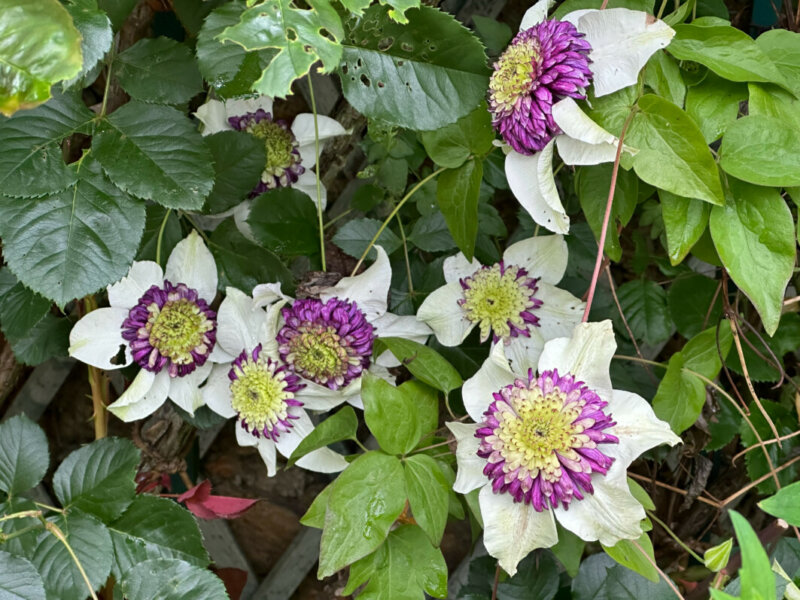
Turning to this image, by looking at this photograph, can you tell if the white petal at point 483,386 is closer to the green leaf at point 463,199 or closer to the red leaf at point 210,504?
the green leaf at point 463,199

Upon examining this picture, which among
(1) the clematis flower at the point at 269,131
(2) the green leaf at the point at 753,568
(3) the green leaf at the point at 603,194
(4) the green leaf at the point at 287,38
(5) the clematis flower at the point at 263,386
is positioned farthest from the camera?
(1) the clematis flower at the point at 269,131

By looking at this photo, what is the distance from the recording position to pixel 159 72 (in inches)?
25.9

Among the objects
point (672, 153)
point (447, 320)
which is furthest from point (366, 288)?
point (672, 153)

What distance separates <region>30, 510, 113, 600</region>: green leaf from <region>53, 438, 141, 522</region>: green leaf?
3 centimetres

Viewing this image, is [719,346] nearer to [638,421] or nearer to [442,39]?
[638,421]

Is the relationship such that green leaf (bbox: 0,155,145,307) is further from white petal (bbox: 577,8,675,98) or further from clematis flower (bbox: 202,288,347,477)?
white petal (bbox: 577,8,675,98)

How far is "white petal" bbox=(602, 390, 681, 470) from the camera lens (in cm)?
49

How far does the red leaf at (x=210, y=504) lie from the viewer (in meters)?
0.81

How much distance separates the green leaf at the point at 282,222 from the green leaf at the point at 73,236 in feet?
0.49

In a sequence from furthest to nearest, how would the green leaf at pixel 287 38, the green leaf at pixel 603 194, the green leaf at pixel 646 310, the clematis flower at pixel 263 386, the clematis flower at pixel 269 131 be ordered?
the green leaf at pixel 646 310, the clematis flower at pixel 269 131, the clematis flower at pixel 263 386, the green leaf at pixel 603 194, the green leaf at pixel 287 38

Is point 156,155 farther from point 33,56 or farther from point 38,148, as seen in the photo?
point 33,56

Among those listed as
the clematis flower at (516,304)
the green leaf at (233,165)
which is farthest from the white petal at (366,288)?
the green leaf at (233,165)

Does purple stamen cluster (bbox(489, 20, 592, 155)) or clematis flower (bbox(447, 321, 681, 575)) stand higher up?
purple stamen cluster (bbox(489, 20, 592, 155))

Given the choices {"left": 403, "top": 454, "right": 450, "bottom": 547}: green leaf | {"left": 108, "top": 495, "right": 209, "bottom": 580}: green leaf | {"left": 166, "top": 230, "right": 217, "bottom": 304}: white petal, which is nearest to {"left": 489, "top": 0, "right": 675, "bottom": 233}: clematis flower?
{"left": 403, "top": 454, "right": 450, "bottom": 547}: green leaf
